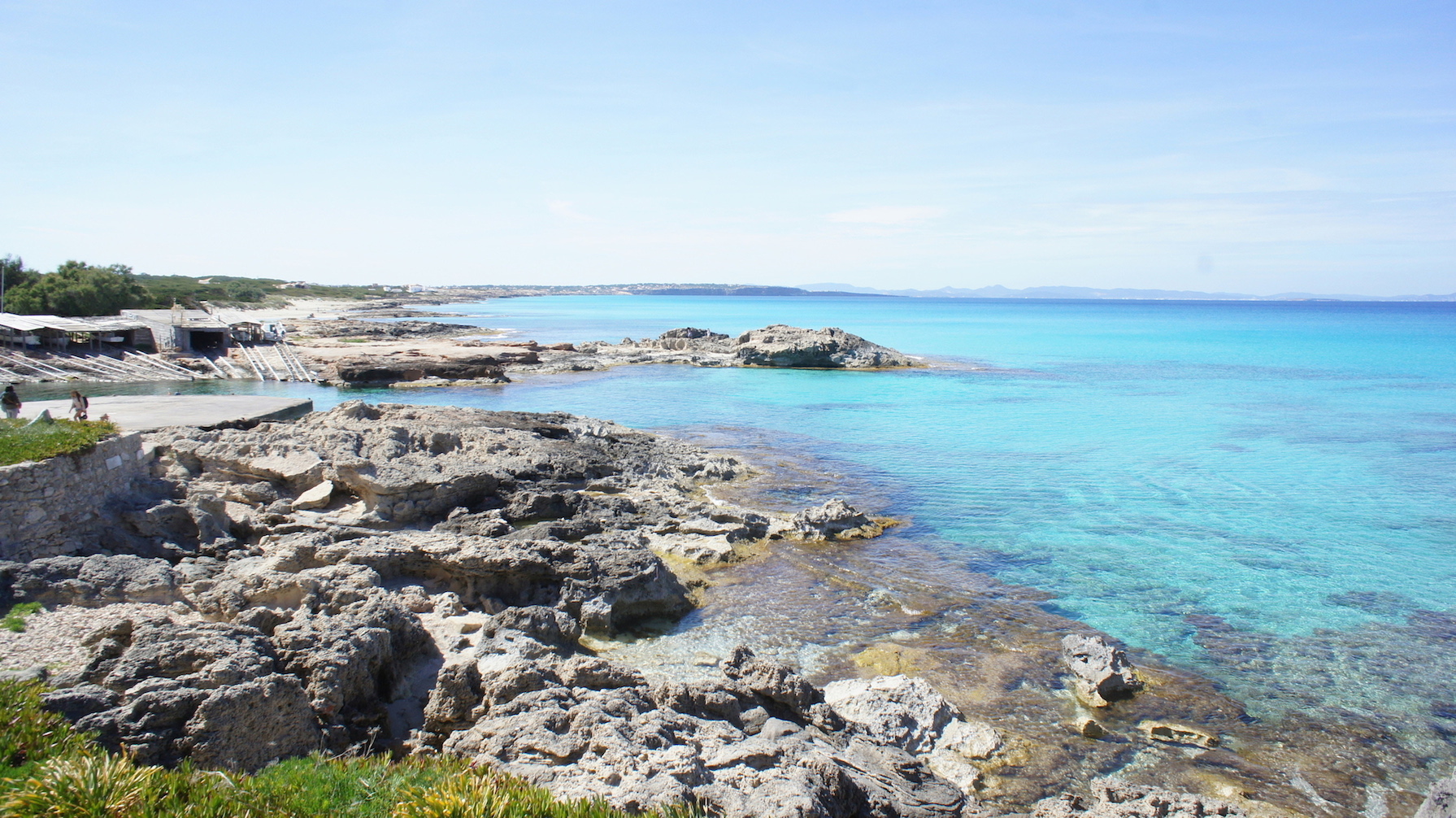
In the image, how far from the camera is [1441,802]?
7352 mm

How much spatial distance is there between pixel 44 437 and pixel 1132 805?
16054mm

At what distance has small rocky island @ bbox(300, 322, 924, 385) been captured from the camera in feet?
158

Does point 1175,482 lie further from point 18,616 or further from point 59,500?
point 59,500

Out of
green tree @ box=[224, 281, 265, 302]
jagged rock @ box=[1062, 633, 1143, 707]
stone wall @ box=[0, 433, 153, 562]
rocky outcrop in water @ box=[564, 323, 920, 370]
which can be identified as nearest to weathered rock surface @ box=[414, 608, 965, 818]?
jagged rock @ box=[1062, 633, 1143, 707]

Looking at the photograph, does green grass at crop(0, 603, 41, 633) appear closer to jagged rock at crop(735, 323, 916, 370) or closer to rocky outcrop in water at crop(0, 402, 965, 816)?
rocky outcrop in water at crop(0, 402, 965, 816)

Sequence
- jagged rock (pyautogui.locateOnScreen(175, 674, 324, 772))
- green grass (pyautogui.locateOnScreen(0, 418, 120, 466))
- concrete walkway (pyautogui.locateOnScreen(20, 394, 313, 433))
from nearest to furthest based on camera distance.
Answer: jagged rock (pyautogui.locateOnScreen(175, 674, 324, 772)) < green grass (pyautogui.locateOnScreen(0, 418, 120, 466)) < concrete walkway (pyautogui.locateOnScreen(20, 394, 313, 433))

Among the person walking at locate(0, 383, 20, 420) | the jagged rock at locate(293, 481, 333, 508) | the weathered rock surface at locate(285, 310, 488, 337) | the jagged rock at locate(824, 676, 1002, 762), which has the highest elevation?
the person walking at locate(0, 383, 20, 420)

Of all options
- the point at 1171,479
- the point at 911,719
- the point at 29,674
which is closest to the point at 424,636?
the point at 29,674

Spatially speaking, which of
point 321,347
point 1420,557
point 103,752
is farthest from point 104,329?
point 1420,557

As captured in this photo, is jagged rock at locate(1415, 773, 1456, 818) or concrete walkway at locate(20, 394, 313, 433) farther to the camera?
concrete walkway at locate(20, 394, 313, 433)

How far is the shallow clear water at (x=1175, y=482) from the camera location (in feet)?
44.6

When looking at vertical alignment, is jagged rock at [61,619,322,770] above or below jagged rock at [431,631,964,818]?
above

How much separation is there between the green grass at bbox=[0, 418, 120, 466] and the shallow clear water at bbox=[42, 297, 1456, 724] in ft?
52.2

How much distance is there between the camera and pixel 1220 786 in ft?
29.9
